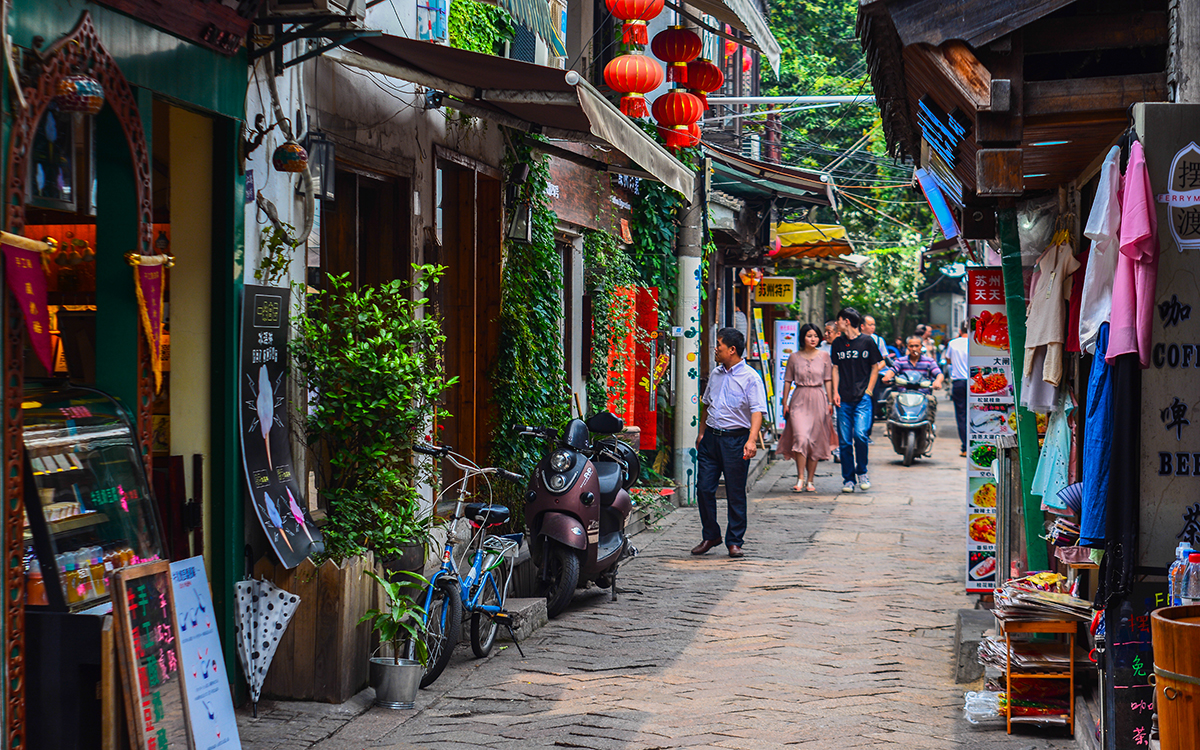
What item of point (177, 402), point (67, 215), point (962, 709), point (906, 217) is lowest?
point (962, 709)

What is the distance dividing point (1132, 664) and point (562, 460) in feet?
13.9

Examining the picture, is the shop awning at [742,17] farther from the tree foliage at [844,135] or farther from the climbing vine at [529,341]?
the tree foliage at [844,135]

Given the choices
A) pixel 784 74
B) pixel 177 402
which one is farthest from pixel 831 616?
pixel 784 74

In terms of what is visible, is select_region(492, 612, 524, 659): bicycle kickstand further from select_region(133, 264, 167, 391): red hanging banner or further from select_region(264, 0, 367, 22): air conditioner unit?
select_region(264, 0, 367, 22): air conditioner unit

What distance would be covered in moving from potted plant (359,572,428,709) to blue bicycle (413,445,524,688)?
8cm

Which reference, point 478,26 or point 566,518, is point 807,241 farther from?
point 566,518

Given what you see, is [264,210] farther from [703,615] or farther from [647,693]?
[703,615]

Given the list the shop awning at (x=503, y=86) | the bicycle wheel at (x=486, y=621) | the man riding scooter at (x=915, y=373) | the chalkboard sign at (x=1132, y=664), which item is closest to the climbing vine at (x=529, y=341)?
the shop awning at (x=503, y=86)

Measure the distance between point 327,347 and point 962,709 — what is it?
12.3 ft

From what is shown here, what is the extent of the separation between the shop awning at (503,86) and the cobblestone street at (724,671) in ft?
10.0

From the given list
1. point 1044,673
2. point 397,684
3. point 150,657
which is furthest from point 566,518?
point 150,657

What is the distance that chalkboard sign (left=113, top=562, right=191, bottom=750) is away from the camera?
366cm

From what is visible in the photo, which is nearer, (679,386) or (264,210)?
(264,210)

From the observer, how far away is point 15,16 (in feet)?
13.0
